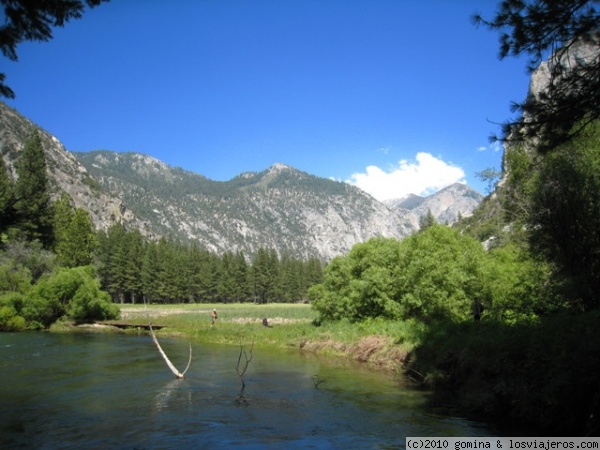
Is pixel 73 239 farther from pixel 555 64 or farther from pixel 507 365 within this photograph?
pixel 555 64

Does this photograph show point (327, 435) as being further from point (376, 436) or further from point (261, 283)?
point (261, 283)

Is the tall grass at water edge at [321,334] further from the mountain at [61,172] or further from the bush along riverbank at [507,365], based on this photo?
the mountain at [61,172]

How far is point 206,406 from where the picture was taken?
17016mm

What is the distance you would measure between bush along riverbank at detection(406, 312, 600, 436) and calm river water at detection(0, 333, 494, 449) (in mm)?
1432

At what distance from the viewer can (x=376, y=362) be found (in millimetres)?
26500

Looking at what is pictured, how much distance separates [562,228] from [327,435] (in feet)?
49.0

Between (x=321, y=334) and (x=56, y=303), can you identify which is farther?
(x=56, y=303)

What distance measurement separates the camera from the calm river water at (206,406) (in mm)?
13273

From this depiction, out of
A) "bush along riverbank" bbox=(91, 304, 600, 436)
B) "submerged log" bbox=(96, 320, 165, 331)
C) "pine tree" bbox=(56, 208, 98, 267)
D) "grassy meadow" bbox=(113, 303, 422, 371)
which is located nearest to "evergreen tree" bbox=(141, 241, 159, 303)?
"pine tree" bbox=(56, 208, 98, 267)

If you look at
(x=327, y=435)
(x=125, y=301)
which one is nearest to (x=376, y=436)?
(x=327, y=435)

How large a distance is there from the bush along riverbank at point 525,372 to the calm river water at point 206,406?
1432 millimetres

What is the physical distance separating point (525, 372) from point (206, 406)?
11.2 meters

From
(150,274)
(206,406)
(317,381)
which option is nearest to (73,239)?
(150,274)

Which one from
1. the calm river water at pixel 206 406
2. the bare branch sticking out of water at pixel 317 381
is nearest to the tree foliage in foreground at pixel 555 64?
the calm river water at pixel 206 406
